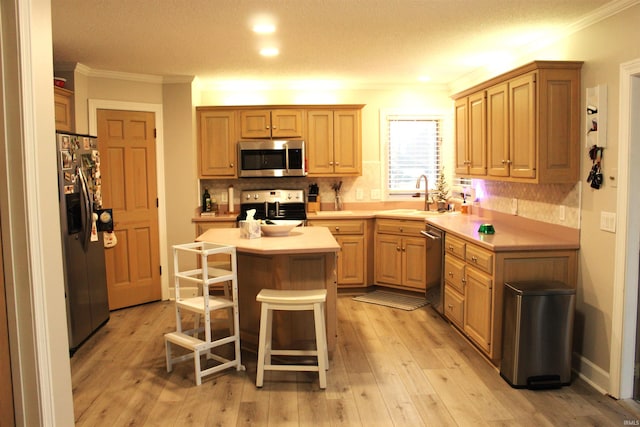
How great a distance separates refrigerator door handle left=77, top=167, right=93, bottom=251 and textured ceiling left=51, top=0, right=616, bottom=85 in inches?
42.9

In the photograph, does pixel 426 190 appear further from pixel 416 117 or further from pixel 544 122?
pixel 544 122

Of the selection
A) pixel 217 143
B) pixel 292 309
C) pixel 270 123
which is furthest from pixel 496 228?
pixel 217 143

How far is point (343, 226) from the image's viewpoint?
5703 millimetres

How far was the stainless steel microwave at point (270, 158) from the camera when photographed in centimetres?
579

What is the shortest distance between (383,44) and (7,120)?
3.14m

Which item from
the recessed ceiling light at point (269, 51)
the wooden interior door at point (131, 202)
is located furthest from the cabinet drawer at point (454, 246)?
the wooden interior door at point (131, 202)

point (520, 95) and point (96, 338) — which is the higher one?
point (520, 95)

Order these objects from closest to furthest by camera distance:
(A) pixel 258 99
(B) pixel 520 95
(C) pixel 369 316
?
1. (B) pixel 520 95
2. (C) pixel 369 316
3. (A) pixel 258 99

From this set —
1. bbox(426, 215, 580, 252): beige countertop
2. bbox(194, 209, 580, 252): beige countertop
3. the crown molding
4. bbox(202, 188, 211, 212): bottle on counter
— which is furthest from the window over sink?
the crown molding

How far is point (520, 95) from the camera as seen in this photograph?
373 cm

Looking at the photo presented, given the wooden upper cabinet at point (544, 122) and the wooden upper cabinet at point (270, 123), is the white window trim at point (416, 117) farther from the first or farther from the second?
the wooden upper cabinet at point (544, 122)

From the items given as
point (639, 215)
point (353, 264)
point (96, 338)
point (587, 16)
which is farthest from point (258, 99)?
point (639, 215)

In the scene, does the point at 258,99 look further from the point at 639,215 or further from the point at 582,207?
the point at 639,215

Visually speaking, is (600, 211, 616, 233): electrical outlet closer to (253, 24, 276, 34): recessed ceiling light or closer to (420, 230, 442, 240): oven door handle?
(420, 230, 442, 240): oven door handle
